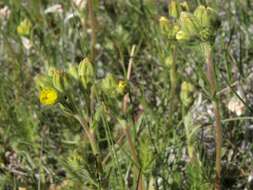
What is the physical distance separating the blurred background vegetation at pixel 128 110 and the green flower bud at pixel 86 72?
91mm

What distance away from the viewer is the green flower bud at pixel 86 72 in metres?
1.37

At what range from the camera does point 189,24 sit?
1301 millimetres

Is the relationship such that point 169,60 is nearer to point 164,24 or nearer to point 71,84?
point 164,24

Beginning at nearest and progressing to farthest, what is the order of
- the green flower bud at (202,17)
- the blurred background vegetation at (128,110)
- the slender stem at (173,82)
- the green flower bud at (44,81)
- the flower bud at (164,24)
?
1. the green flower bud at (202,17)
2. the green flower bud at (44,81)
3. the blurred background vegetation at (128,110)
4. the flower bud at (164,24)
5. the slender stem at (173,82)

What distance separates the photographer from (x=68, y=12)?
2400 millimetres

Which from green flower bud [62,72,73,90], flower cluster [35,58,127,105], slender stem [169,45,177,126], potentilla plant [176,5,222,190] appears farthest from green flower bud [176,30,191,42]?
slender stem [169,45,177,126]

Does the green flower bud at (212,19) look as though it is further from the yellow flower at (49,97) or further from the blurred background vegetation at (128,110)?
the yellow flower at (49,97)

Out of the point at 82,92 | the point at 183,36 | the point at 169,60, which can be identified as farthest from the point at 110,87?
the point at 169,60

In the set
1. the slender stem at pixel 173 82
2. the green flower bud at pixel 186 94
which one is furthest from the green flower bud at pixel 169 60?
the green flower bud at pixel 186 94

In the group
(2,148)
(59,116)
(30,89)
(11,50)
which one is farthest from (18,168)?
(11,50)

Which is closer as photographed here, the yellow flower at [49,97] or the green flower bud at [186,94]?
the yellow flower at [49,97]

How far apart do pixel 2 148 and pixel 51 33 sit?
645 millimetres

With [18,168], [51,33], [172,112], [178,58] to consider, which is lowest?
[18,168]

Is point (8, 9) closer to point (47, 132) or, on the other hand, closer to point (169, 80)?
point (47, 132)
